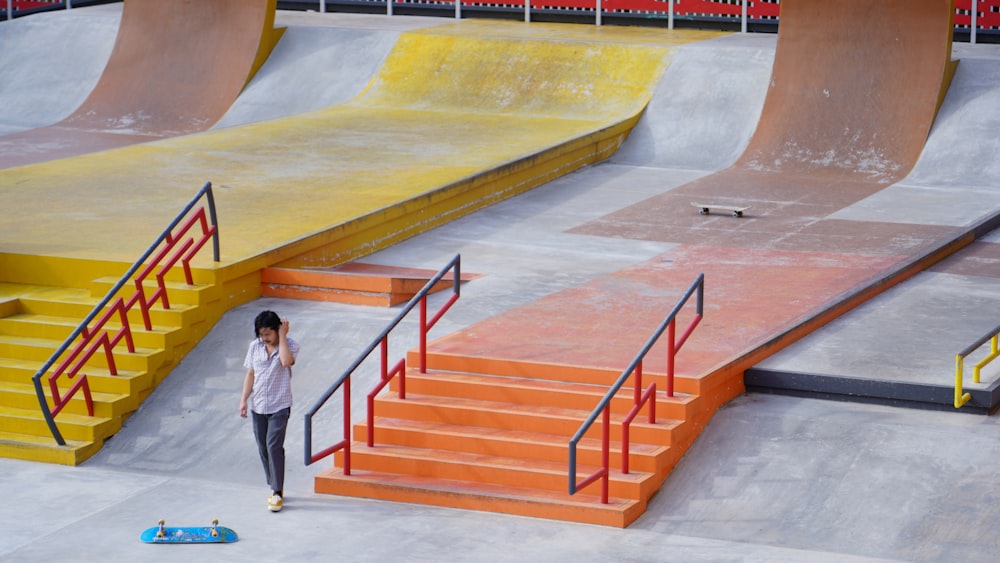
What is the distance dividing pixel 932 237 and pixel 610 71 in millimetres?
6415

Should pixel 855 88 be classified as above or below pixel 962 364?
above

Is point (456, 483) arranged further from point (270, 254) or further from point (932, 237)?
point (932, 237)

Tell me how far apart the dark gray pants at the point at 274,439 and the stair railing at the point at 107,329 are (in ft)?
5.15

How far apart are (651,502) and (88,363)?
425 centimetres

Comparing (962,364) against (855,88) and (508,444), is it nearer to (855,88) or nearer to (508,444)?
(508,444)

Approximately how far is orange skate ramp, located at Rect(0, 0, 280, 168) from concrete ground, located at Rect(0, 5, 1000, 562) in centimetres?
908

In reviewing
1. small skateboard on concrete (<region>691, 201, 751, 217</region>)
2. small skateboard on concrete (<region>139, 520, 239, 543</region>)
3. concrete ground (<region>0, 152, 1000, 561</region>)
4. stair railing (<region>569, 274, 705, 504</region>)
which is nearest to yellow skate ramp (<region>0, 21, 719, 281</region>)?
concrete ground (<region>0, 152, 1000, 561</region>)

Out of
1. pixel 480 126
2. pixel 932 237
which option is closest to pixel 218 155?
Answer: pixel 480 126

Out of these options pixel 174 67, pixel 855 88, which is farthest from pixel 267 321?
pixel 174 67

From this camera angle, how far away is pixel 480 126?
1847 centimetres

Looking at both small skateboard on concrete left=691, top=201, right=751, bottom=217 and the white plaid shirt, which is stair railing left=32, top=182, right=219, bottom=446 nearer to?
the white plaid shirt

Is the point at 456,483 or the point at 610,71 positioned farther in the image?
the point at 610,71

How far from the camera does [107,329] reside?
11.2 m

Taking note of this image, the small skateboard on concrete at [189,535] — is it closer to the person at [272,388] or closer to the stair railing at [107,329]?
the person at [272,388]
